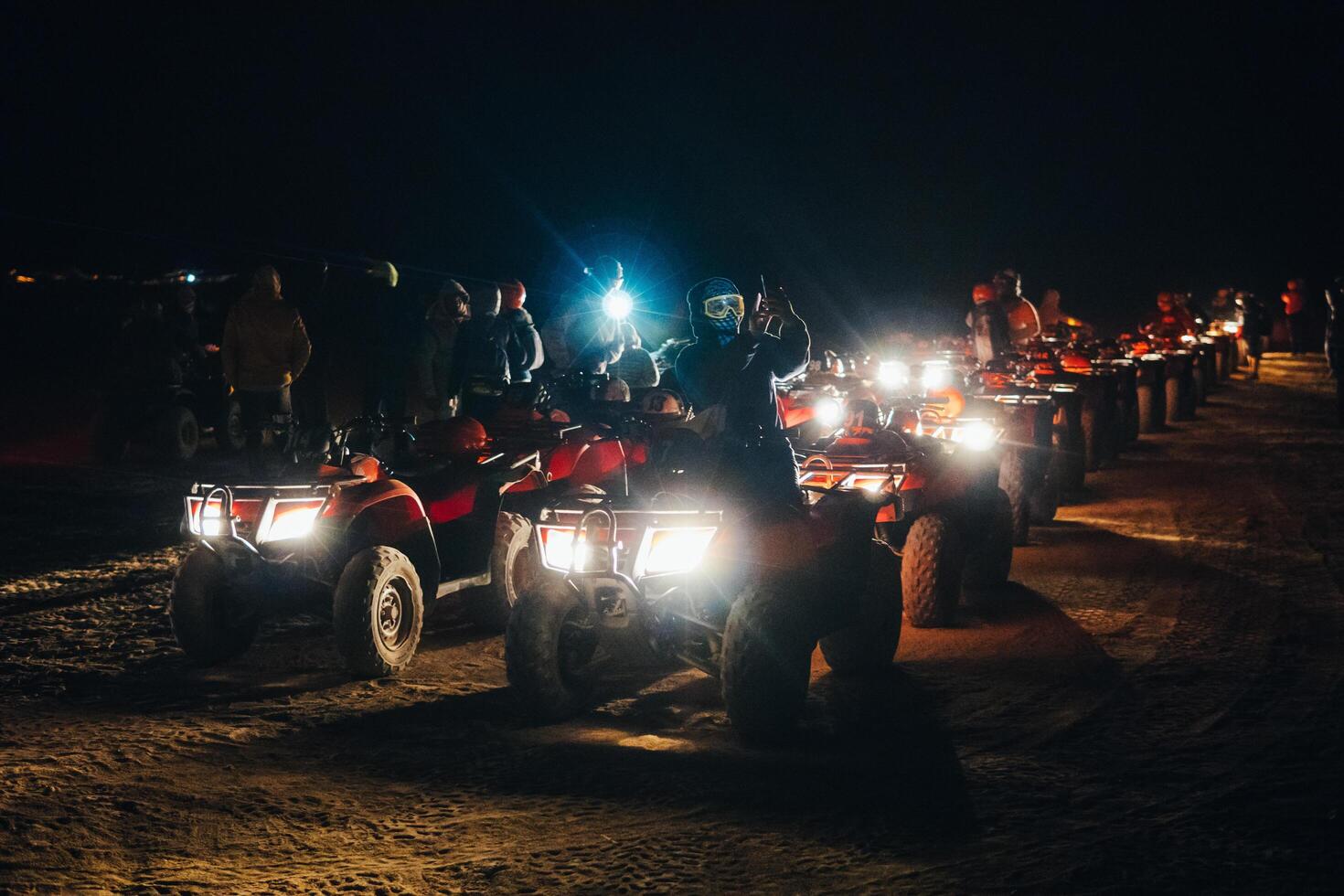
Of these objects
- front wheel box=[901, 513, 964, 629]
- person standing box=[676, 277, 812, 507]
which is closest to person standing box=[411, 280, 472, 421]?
front wheel box=[901, 513, 964, 629]

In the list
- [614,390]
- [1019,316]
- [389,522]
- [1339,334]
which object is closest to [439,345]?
[614,390]

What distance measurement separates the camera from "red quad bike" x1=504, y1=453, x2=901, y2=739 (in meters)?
5.40

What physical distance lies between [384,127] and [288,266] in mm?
5764

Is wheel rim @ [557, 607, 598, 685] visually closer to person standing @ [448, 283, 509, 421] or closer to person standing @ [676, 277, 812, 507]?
person standing @ [676, 277, 812, 507]

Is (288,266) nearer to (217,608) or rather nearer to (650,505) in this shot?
(217,608)

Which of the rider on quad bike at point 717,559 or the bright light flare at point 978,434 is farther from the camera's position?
the bright light flare at point 978,434

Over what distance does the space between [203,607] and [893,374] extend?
734 cm

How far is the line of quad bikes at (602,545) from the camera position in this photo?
217 inches

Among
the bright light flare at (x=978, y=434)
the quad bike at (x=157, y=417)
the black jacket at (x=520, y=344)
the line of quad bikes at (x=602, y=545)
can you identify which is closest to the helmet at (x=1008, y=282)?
the bright light flare at (x=978, y=434)

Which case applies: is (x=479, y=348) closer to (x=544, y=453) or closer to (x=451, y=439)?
(x=544, y=453)

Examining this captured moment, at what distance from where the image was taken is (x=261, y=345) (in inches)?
380

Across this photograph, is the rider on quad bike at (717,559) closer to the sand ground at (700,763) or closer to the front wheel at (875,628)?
the front wheel at (875,628)

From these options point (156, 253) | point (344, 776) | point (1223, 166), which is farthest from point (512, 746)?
point (1223, 166)

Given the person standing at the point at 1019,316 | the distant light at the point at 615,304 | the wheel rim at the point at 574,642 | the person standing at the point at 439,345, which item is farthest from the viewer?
the person standing at the point at 1019,316
